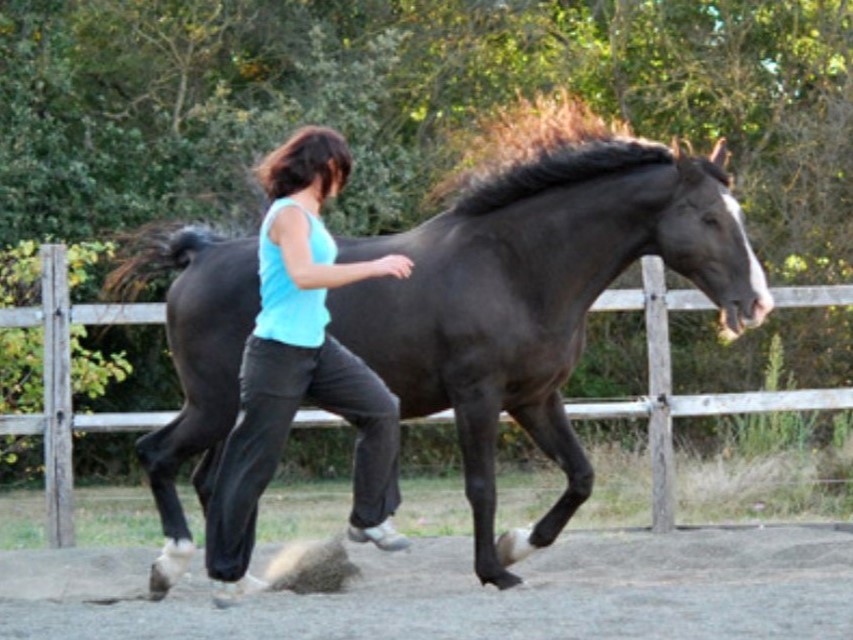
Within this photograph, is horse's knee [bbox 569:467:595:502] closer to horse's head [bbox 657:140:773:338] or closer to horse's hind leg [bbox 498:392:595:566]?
horse's hind leg [bbox 498:392:595:566]

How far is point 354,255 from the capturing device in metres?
8.47

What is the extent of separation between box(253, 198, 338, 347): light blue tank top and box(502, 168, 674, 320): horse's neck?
1745mm

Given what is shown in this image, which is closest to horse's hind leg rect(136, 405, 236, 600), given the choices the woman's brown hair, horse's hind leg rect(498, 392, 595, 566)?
horse's hind leg rect(498, 392, 595, 566)

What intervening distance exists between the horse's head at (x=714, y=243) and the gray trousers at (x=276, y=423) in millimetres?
2001

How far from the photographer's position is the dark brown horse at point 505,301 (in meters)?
8.07

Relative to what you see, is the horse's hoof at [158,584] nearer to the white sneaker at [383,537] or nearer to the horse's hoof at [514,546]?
the white sneaker at [383,537]

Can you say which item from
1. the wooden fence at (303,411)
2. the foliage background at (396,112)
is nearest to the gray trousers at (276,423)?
the wooden fence at (303,411)

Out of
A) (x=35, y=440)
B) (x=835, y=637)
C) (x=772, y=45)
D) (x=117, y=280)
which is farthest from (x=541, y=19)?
(x=835, y=637)

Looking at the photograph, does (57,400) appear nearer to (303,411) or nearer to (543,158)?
(303,411)

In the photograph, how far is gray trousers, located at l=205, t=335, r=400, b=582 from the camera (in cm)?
669

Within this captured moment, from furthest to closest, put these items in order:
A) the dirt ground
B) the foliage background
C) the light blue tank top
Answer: the foliage background, the light blue tank top, the dirt ground

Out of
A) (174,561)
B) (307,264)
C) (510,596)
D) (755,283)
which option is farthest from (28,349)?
(307,264)

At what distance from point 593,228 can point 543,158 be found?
0.42 m

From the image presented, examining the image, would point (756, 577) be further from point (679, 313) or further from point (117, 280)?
point (679, 313)
